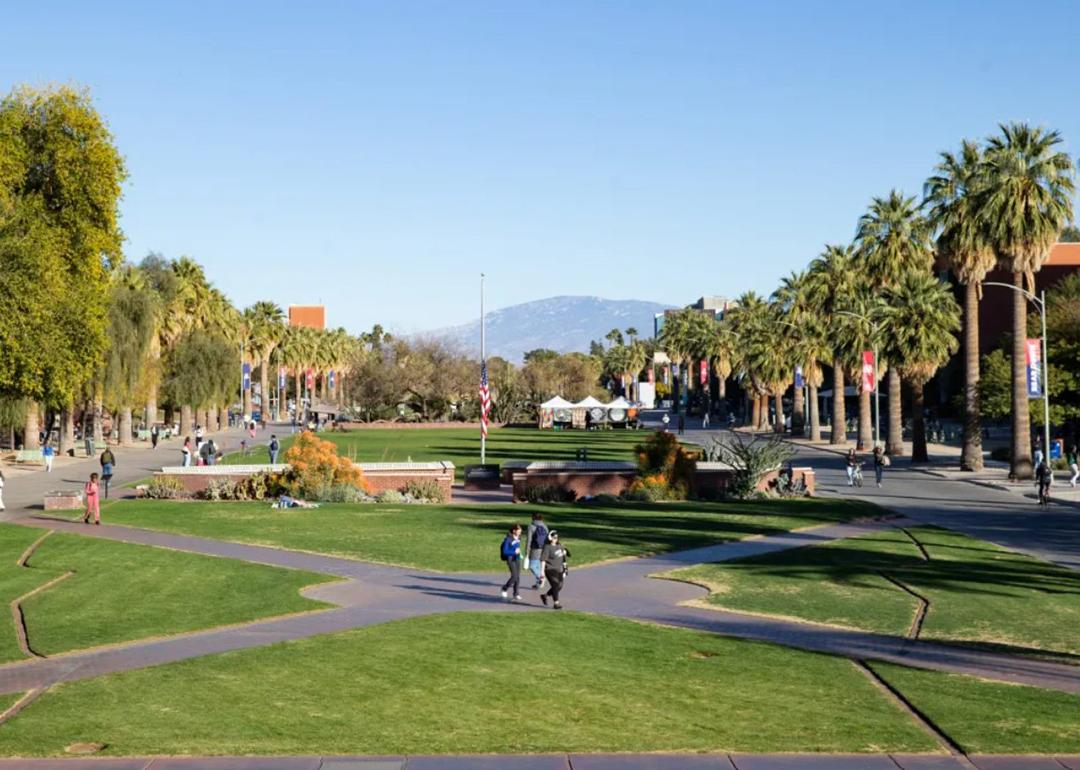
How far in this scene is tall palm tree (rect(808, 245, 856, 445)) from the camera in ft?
295

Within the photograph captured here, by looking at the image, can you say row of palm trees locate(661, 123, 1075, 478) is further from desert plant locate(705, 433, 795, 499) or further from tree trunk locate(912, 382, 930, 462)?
desert plant locate(705, 433, 795, 499)

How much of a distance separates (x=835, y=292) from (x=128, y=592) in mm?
72717

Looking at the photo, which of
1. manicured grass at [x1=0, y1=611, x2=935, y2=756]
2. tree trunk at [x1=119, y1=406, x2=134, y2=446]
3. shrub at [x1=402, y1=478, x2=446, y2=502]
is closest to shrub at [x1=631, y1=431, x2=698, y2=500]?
shrub at [x1=402, y1=478, x2=446, y2=502]

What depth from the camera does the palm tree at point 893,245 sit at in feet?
246

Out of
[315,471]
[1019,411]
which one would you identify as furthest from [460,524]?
[1019,411]

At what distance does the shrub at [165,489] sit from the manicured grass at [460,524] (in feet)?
4.66

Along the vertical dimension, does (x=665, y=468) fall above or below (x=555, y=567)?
above

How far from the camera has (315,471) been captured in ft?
152

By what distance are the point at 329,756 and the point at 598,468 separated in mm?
34884

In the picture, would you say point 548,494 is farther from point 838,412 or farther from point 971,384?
point 838,412

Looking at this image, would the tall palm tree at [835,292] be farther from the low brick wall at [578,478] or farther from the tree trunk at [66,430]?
the tree trunk at [66,430]

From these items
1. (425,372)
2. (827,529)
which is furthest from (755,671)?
(425,372)

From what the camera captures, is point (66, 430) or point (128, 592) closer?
point (128, 592)

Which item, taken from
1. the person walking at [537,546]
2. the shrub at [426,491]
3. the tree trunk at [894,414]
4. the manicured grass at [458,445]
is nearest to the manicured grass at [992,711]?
the person walking at [537,546]
